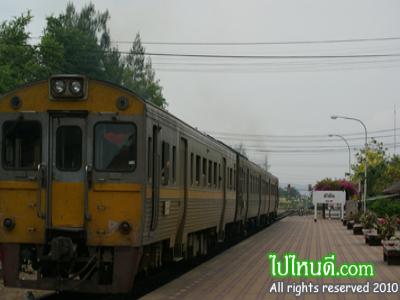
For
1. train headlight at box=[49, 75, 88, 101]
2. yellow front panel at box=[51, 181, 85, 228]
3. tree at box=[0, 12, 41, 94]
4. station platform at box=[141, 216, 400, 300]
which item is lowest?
station platform at box=[141, 216, 400, 300]

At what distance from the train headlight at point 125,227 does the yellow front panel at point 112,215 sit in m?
0.04

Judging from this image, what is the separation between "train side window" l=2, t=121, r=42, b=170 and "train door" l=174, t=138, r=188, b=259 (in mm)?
3826

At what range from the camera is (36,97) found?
11.9 m

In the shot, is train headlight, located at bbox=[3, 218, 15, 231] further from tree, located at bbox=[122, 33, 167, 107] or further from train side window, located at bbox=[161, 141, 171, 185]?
tree, located at bbox=[122, 33, 167, 107]

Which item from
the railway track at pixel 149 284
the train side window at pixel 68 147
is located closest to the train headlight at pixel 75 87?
the train side window at pixel 68 147

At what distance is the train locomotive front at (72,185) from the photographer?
451 inches

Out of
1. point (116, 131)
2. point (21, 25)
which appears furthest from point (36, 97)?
point (21, 25)

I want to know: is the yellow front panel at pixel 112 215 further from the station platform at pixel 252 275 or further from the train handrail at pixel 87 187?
the station platform at pixel 252 275

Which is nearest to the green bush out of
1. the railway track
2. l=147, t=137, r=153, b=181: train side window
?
the railway track

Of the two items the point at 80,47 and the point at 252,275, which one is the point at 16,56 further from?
the point at 252,275

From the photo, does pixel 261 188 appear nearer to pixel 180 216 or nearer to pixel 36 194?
pixel 180 216

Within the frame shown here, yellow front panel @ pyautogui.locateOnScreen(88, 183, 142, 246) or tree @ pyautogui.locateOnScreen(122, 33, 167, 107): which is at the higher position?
tree @ pyautogui.locateOnScreen(122, 33, 167, 107)

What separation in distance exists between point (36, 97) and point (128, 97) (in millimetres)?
1451

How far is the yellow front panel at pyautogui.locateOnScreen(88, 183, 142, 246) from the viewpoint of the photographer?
37.6ft
